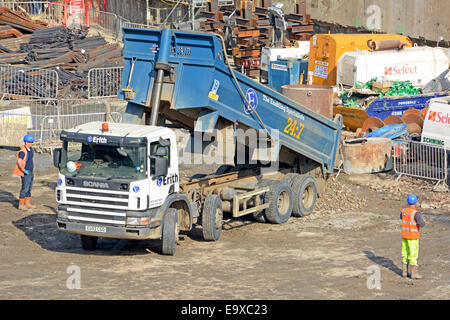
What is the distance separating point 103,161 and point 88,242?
1771 millimetres

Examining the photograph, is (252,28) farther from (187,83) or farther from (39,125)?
(187,83)

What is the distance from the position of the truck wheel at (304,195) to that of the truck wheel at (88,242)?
4382mm

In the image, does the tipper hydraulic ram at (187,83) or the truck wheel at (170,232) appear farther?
the tipper hydraulic ram at (187,83)

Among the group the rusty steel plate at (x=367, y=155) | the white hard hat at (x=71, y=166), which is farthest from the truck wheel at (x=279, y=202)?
the white hard hat at (x=71, y=166)

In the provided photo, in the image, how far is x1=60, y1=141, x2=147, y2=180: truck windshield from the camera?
36.9ft

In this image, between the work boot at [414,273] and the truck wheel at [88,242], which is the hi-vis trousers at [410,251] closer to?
the work boot at [414,273]

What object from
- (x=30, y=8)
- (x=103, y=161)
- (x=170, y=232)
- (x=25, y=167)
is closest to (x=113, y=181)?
(x=103, y=161)

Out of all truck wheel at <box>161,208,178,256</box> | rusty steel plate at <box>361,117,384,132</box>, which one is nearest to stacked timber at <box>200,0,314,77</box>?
rusty steel plate at <box>361,117,384,132</box>

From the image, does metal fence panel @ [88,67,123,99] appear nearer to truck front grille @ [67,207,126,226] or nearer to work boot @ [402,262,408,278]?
truck front grille @ [67,207,126,226]

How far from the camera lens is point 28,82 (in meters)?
25.1

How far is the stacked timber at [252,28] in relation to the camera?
3156 centimetres

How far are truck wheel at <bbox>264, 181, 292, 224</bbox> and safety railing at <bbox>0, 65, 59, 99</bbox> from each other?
12747 millimetres

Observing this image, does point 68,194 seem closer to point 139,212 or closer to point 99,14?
point 139,212
